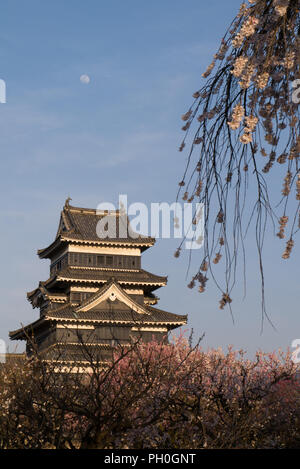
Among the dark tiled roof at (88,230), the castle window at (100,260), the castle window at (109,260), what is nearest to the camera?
the dark tiled roof at (88,230)

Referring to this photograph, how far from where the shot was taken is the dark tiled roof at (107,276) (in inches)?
1271

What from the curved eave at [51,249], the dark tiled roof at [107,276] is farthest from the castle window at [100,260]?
the curved eave at [51,249]

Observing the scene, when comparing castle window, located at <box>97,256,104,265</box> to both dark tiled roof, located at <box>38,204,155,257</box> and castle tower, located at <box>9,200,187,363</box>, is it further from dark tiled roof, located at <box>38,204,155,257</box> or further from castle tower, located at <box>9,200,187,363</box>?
dark tiled roof, located at <box>38,204,155,257</box>

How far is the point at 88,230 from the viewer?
3447cm

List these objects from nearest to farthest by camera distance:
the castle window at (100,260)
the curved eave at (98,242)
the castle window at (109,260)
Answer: the curved eave at (98,242) < the castle window at (100,260) < the castle window at (109,260)

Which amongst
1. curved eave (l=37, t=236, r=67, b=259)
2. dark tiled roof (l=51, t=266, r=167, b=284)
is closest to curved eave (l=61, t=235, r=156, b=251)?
curved eave (l=37, t=236, r=67, b=259)

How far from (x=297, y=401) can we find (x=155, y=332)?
837 inches

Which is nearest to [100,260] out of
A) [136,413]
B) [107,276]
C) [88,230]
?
[107,276]

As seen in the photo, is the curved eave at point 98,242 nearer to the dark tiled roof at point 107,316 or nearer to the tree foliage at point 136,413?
the dark tiled roof at point 107,316

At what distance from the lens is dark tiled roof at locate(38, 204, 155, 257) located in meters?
33.5

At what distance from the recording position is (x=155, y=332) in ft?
107

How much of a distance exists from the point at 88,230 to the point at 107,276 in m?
3.34
